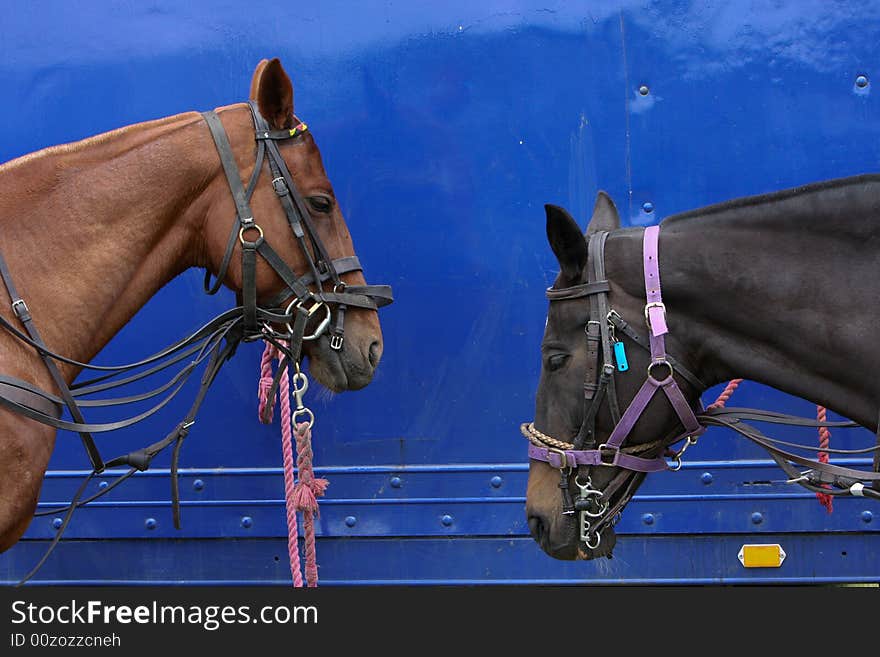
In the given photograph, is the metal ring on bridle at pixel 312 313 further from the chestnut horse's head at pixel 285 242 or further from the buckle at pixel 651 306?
the buckle at pixel 651 306

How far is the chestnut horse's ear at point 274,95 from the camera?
2369 millimetres

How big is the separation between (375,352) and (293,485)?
70cm

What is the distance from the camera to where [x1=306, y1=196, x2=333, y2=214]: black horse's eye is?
2.45 m

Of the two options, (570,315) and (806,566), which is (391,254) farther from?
(806,566)

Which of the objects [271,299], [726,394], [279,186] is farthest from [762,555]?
[279,186]

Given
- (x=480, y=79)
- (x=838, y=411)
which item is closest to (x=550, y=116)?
(x=480, y=79)

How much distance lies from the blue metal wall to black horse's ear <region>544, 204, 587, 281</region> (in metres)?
0.77

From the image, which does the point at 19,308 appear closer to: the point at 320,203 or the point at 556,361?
the point at 320,203

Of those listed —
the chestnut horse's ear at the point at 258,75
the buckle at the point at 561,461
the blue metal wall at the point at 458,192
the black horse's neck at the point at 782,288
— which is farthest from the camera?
the blue metal wall at the point at 458,192

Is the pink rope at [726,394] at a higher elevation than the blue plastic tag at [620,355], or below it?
below

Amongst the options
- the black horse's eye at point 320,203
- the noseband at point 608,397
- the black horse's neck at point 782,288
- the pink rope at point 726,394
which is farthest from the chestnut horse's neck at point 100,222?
the pink rope at point 726,394

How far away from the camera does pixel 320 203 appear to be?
246 cm

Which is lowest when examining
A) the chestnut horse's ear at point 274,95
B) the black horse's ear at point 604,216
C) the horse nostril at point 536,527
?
the horse nostril at point 536,527

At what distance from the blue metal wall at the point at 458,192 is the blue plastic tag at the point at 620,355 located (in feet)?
2.86
